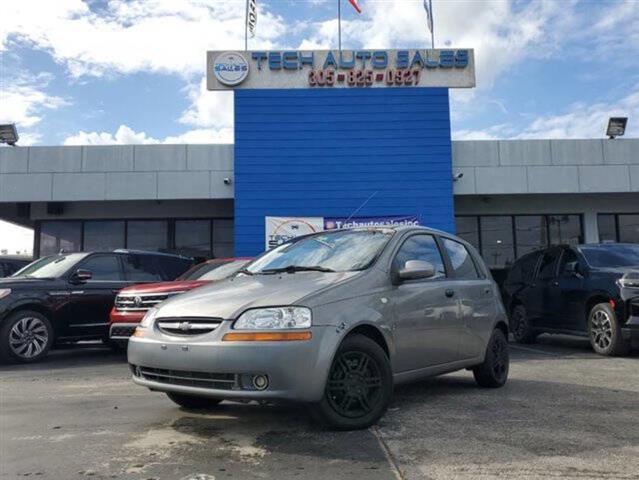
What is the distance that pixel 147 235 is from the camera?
19.1 meters

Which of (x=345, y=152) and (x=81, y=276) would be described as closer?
(x=81, y=276)

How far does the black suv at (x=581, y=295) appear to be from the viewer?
889 cm

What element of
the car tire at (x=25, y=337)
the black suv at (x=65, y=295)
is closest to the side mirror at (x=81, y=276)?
the black suv at (x=65, y=295)

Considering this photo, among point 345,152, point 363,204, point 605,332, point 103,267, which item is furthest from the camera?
point 345,152

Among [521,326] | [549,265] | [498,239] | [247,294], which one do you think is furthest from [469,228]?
[247,294]

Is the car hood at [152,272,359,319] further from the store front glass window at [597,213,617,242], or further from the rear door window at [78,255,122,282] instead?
the store front glass window at [597,213,617,242]

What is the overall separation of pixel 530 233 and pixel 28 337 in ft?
49.5

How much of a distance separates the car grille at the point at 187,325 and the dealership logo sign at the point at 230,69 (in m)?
13.1

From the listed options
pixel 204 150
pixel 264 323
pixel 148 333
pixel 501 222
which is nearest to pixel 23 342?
pixel 148 333

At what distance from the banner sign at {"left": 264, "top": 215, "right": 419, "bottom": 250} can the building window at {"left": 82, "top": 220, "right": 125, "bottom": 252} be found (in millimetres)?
5596

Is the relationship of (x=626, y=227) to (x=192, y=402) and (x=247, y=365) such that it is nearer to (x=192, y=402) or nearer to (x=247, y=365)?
(x=192, y=402)

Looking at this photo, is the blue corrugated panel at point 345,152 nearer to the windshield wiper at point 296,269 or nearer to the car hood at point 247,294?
the windshield wiper at point 296,269

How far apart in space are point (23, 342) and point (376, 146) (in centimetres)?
1042

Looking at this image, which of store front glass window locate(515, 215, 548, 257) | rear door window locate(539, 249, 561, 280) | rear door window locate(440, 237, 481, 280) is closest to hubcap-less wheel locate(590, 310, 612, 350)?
rear door window locate(539, 249, 561, 280)
